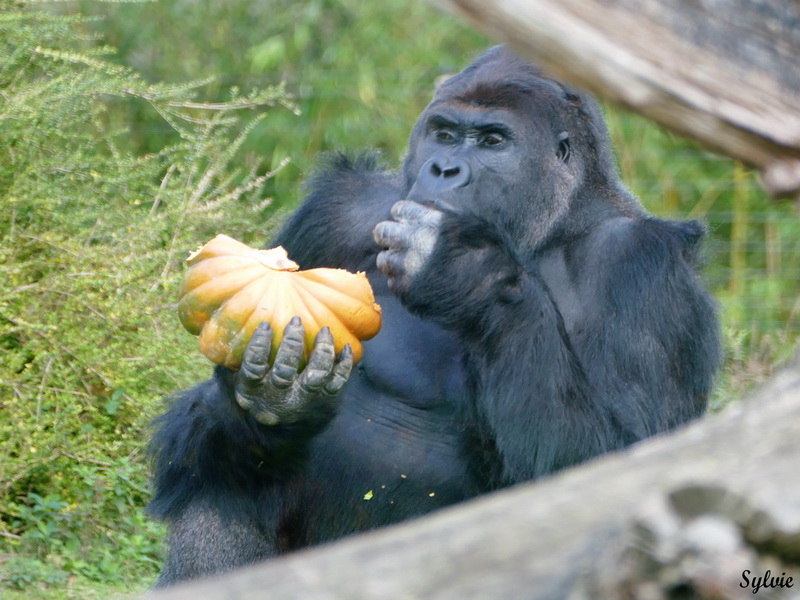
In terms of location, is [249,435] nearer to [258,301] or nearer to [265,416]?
[265,416]

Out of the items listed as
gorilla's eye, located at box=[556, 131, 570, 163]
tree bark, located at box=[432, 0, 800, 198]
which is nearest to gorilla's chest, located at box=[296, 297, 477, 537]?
gorilla's eye, located at box=[556, 131, 570, 163]

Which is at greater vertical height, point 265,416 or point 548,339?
point 548,339

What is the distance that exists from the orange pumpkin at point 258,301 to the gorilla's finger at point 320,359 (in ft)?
0.08

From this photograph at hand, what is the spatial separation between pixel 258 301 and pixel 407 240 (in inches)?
16.5

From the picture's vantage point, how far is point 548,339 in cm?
294

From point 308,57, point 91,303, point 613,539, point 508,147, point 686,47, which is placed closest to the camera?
point 613,539

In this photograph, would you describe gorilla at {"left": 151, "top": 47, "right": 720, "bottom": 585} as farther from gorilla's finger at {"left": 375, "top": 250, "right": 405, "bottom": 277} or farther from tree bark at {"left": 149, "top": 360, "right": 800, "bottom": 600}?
tree bark at {"left": 149, "top": 360, "right": 800, "bottom": 600}

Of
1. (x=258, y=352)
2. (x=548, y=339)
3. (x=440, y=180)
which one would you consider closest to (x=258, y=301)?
(x=258, y=352)

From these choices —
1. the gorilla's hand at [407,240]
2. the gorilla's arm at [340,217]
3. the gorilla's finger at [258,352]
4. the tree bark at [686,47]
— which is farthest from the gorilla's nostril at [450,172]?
the tree bark at [686,47]

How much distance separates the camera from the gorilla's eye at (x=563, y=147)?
333 cm

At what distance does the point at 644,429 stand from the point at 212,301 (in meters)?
1.15

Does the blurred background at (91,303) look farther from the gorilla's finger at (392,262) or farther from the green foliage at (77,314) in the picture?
the gorilla's finger at (392,262)

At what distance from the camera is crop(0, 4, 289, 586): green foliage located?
3.90m

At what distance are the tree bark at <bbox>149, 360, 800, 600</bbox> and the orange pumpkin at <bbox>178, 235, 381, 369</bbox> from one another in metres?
1.42
